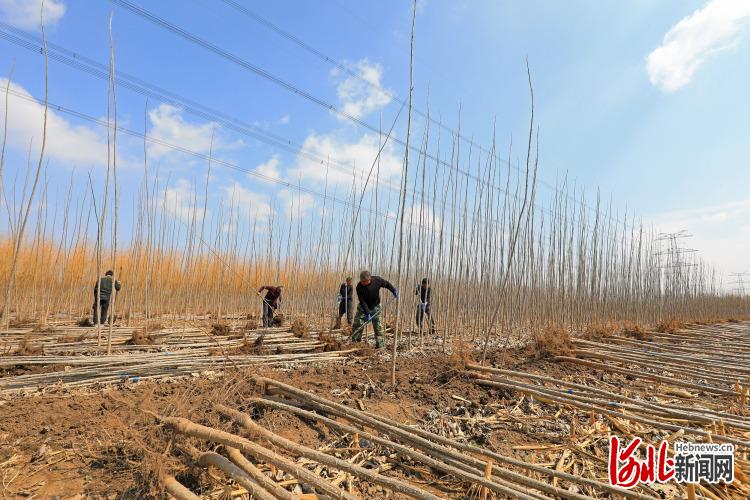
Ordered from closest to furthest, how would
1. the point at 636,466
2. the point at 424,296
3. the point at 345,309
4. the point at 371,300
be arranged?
the point at 636,466, the point at 371,300, the point at 424,296, the point at 345,309

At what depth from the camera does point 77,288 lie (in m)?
6.14

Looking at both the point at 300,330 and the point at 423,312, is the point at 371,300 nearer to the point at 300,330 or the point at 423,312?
the point at 423,312

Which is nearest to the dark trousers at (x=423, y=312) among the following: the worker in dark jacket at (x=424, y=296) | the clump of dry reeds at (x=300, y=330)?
the worker in dark jacket at (x=424, y=296)

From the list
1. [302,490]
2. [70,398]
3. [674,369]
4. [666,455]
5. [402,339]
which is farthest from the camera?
[402,339]

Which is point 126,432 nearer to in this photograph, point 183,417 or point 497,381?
point 183,417

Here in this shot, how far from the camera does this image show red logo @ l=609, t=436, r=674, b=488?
4.29 feet

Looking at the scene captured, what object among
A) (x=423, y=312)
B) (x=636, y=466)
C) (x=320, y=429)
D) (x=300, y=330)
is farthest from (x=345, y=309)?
(x=636, y=466)

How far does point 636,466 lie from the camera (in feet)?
4.54

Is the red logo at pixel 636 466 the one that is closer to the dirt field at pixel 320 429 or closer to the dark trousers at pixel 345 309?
the dirt field at pixel 320 429

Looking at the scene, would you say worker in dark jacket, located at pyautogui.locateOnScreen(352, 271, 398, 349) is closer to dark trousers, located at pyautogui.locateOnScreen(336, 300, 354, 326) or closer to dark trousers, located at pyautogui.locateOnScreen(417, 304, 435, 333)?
dark trousers, located at pyautogui.locateOnScreen(417, 304, 435, 333)

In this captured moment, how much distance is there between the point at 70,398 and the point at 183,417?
3.27ft

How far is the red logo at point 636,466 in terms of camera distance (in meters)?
1.31

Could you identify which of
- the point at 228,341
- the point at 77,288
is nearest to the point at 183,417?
the point at 228,341

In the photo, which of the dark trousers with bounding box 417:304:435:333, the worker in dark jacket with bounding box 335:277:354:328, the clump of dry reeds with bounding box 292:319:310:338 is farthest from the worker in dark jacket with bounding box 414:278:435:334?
the clump of dry reeds with bounding box 292:319:310:338
